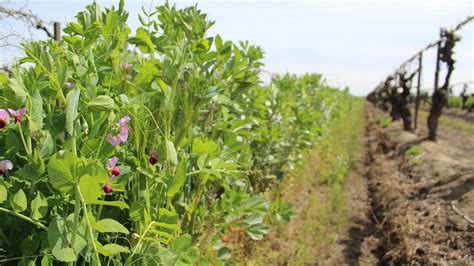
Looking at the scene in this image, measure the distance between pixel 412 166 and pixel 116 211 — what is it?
6.82 m

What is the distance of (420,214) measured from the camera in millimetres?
4875

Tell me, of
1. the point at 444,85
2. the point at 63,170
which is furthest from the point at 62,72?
the point at 444,85

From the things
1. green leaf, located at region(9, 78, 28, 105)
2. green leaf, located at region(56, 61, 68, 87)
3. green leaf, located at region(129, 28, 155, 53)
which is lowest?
green leaf, located at region(9, 78, 28, 105)

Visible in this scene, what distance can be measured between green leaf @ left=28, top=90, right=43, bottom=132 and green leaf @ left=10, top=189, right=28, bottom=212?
0.57 feet

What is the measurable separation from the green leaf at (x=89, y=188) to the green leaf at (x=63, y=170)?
0.03 m

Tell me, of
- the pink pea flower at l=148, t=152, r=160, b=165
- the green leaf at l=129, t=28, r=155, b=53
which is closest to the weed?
the green leaf at l=129, t=28, r=155, b=53

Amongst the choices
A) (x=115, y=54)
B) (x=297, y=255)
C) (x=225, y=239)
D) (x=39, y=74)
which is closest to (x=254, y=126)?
(x=225, y=239)

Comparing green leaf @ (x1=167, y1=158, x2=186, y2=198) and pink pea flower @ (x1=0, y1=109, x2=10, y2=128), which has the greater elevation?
pink pea flower @ (x1=0, y1=109, x2=10, y2=128)

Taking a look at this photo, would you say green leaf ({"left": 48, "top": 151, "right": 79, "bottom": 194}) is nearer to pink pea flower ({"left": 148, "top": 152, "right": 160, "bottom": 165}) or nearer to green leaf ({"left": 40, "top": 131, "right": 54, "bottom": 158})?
green leaf ({"left": 40, "top": 131, "right": 54, "bottom": 158})

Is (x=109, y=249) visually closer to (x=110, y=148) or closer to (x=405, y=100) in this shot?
(x=110, y=148)

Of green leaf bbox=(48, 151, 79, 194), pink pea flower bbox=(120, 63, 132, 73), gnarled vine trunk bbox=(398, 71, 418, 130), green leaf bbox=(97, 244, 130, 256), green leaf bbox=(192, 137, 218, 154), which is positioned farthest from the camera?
gnarled vine trunk bbox=(398, 71, 418, 130)

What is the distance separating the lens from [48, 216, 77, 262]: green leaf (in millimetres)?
1097

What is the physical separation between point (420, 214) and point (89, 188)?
464cm

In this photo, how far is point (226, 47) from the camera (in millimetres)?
2135
